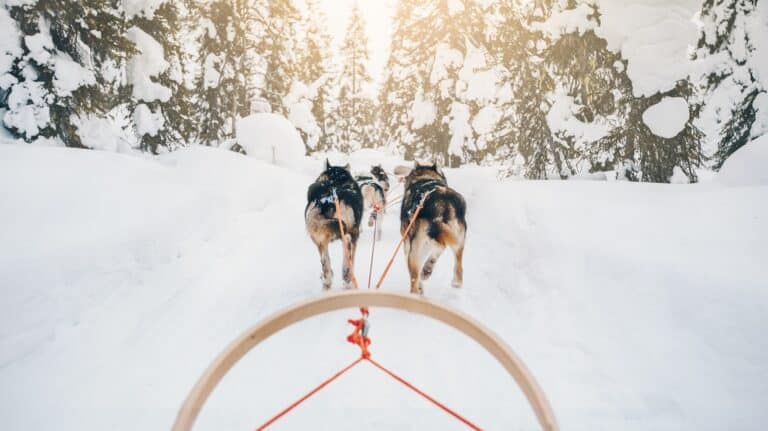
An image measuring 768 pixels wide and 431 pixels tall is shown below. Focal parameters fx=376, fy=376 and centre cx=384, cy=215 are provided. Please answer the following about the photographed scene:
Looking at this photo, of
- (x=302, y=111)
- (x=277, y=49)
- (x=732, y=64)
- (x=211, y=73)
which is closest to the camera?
(x=732, y=64)

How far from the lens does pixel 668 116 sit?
7.61 metres

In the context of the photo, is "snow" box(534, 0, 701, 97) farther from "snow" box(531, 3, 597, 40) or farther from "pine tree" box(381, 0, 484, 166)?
"pine tree" box(381, 0, 484, 166)

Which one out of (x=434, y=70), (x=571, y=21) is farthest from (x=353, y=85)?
(x=571, y=21)

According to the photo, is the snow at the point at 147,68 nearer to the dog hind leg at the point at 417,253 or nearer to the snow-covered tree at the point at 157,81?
the snow-covered tree at the point at 157,81

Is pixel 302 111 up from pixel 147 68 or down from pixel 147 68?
up

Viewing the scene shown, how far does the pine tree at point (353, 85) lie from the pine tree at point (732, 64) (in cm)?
2809

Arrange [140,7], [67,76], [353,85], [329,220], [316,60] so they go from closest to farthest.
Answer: [329,220]
[67,76]
[140,7]
[316,60]
[353,85]

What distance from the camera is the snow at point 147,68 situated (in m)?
11.7

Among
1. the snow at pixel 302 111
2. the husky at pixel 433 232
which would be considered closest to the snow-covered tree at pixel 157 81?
the snow at pixel 302 111

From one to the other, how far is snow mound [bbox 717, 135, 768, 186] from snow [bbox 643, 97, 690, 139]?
1.63m

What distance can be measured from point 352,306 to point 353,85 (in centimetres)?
3444

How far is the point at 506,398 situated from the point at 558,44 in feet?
30.0

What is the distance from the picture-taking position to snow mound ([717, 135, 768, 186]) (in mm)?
5578

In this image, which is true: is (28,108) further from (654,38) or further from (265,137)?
(654,38)
